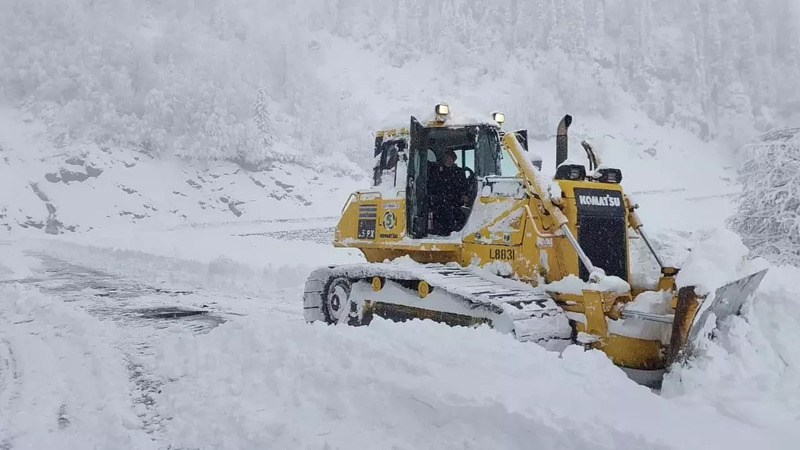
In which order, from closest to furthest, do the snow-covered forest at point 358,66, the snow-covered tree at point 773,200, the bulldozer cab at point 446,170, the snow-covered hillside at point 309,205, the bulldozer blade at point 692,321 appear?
1. the snow-covered hillside at point 309,205
2. the bulldozer blade at point 692,321
3. the bulldozer cab at point 446,170
4. the snow-covered tree at point 773,200
5. the snow-covered forest at point 358,66

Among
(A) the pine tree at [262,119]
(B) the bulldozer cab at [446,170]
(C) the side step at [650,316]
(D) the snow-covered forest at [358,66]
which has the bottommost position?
(C) the side step at [650,316]

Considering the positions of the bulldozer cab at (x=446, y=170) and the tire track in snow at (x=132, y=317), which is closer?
the tire track in snow at (x=132, y=317)

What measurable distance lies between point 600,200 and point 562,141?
0.92 metres

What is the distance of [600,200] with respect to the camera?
6145mm

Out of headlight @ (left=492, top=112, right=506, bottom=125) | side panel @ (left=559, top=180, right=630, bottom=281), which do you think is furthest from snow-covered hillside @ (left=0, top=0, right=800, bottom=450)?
side panel @ (left=559, top=180, right=630, bottom=281)

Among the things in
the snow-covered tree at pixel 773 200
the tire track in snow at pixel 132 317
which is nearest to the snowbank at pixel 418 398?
the tire track in snow at pixel 132 317

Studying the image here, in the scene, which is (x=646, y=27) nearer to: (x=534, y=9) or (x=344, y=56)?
(x=534, y=9)

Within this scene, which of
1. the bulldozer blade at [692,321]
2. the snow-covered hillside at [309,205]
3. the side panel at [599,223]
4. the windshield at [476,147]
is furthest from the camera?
the windshield at [476,147]

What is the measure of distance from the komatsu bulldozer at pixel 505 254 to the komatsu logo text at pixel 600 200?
0.6 inches

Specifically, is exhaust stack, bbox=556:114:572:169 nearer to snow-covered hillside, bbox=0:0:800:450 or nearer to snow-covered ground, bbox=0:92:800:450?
snow-covered hillside, bbox=0:0:800:450

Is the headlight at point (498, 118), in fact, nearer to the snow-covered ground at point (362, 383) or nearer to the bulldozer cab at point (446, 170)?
the bulldozer cab at point (446, 170)

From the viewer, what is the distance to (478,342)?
499cm

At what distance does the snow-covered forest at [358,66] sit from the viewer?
1592 inches

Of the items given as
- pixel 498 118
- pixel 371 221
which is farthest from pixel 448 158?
pixel 371 221
